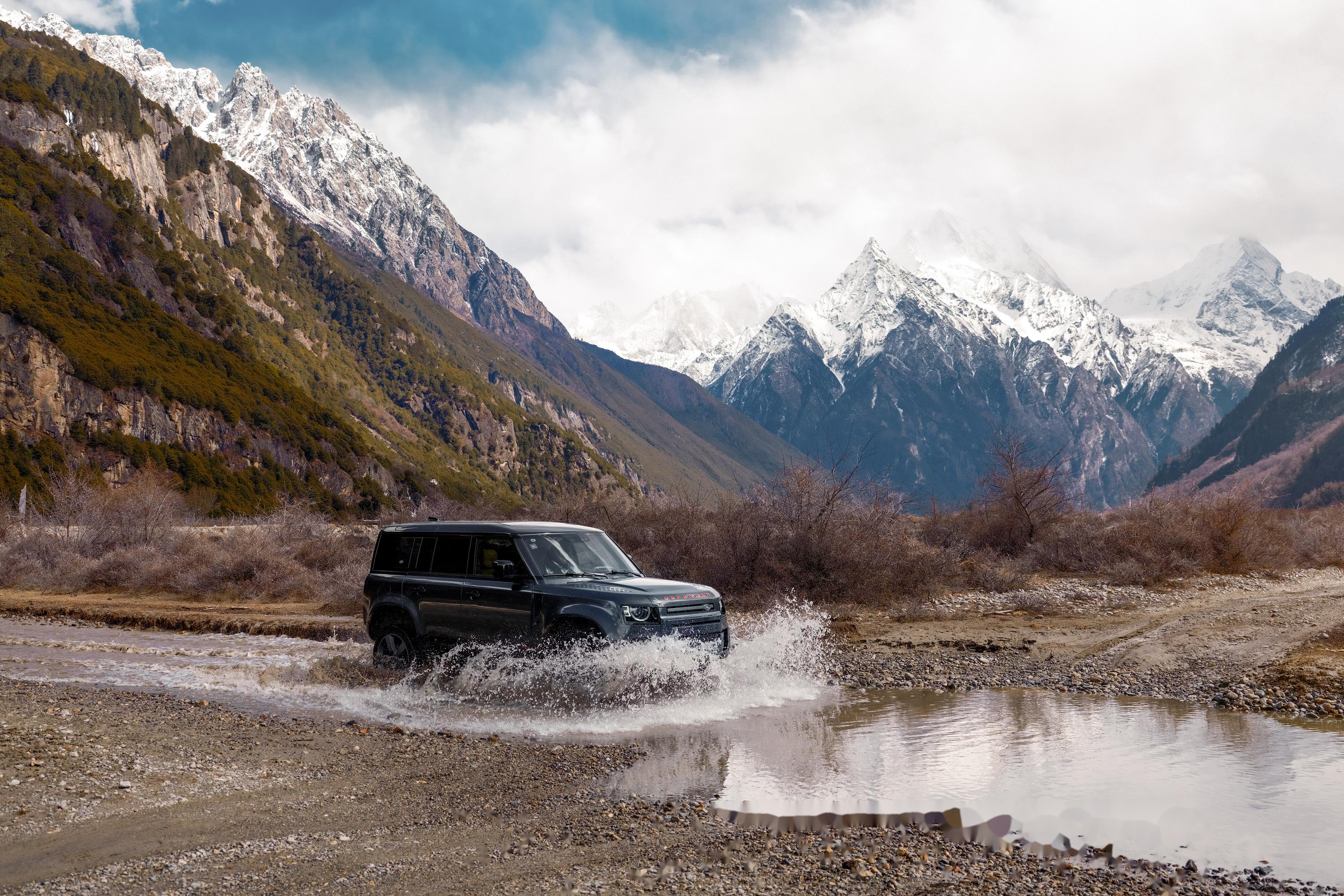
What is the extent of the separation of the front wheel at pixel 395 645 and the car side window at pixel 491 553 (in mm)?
1615

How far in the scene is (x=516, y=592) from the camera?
1207cm

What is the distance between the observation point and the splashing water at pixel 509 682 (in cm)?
1124

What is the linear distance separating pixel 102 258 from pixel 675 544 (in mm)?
128200

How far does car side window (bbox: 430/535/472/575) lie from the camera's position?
1304 cm

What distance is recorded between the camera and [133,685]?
14305 millimetres

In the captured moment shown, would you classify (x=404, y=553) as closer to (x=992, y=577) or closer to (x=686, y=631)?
(x=686, y=631)

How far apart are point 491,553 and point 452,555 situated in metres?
0.79

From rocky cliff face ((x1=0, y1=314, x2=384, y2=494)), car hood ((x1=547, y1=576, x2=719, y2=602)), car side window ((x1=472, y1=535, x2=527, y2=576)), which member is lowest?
car hood ((x1=547, y1=576, x2=719, y2=602))

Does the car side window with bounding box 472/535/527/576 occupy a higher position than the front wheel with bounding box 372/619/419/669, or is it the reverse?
the car side window with bounding box 472/535/527/576

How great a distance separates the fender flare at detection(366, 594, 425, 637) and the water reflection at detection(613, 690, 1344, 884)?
4559 mm

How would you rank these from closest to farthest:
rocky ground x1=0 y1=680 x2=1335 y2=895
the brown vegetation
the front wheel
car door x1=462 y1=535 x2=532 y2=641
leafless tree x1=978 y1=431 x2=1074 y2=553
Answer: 1. rocky ground x1=0 y1=680 x2=1335 y2=895
2. car door x1=462 y1=535 x2=532 y2=641
3. the front wheel
4. the brown vegetation
5. leafless tree x1=978 y1=431 x2=1074 y2=553

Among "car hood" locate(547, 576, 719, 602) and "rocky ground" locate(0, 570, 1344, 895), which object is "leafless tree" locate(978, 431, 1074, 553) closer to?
"rocky ground" locate(0, 570, 1344, 895)

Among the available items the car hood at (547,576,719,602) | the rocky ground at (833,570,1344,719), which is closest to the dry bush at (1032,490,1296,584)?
the rocky ground at (833,570,1344,719)

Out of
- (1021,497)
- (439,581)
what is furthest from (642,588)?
(1021,497)
